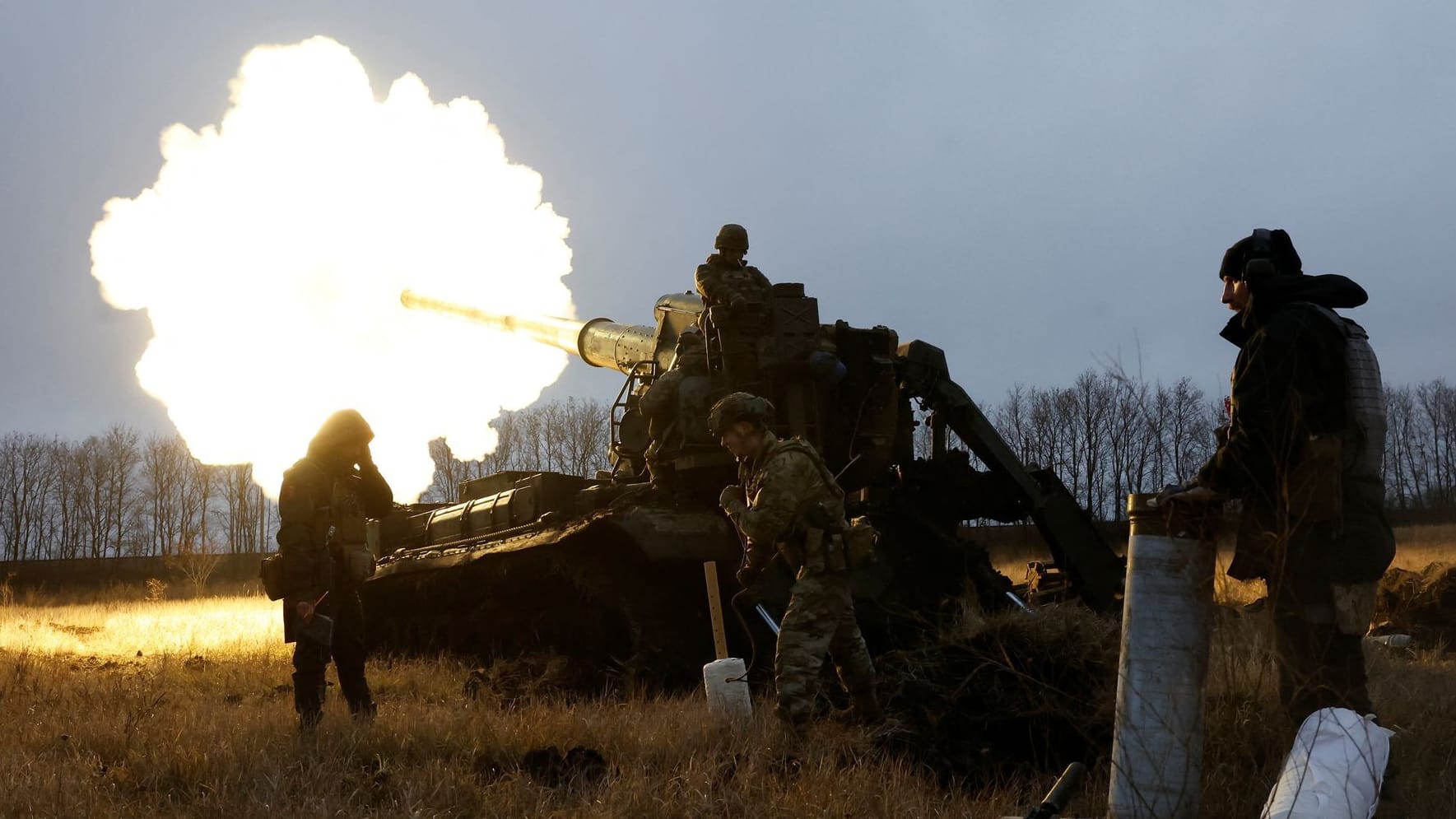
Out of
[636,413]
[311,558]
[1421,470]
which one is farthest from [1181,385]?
[1421,470]

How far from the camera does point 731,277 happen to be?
984cm

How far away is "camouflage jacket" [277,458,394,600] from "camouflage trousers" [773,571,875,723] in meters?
2.72

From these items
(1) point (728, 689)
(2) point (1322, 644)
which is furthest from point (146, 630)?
(2) point (1322, 644)

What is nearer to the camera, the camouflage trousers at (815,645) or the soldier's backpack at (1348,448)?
the soldier's backpack at (1348,448)

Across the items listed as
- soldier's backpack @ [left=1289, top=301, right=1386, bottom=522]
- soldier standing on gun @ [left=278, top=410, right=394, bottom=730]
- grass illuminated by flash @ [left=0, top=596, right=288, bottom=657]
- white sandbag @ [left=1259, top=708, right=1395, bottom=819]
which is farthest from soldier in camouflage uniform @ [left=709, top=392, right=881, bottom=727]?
grass illuminated by flash @ [left=0, top=596, right=288, bottom=657]

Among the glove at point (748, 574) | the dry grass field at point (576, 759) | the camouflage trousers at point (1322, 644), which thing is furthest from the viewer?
the glove at point (748, 574)

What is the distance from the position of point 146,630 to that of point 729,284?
1135cm

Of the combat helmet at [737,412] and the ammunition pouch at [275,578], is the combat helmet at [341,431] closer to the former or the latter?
the ammunition pouch at [275,578]

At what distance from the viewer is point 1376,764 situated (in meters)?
3.94

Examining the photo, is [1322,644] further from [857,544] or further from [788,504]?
[788,504]

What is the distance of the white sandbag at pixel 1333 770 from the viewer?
3.77 m

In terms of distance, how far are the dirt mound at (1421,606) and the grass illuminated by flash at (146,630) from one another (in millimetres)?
12418

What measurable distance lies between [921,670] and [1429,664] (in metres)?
6.46

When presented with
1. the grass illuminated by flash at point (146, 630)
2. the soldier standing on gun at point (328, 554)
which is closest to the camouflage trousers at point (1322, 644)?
the soldier standing on gun at point (328, 554)
